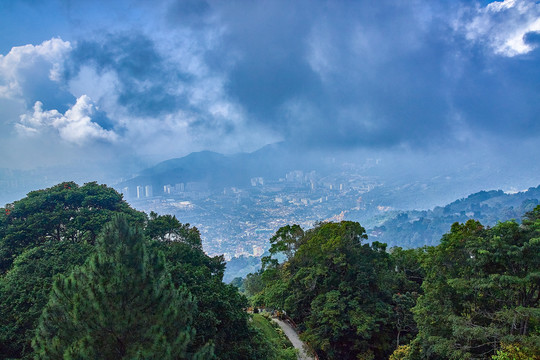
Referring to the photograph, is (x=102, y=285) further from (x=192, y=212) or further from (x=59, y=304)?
(x=192, y=212)

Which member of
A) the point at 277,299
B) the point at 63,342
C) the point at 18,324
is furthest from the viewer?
the point at 277,299

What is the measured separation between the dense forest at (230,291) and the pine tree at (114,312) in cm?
2

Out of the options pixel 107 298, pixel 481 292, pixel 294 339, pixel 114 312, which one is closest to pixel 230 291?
pixel 114 312

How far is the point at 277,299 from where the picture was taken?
63.8ft

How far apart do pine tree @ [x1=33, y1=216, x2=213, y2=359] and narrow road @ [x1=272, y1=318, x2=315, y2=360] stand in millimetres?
12132

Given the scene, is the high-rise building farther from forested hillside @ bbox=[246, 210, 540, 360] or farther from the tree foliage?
the tree foliage

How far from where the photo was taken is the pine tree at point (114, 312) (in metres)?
5.80

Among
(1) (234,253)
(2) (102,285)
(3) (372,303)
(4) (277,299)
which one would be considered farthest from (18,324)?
(1) (234,253)

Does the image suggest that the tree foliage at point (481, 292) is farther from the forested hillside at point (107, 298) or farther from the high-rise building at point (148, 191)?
the high-rise building at point (148, 191)

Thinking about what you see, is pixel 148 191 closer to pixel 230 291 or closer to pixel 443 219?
pixel 443 219

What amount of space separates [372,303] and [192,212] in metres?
156

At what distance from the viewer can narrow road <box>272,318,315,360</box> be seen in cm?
1667

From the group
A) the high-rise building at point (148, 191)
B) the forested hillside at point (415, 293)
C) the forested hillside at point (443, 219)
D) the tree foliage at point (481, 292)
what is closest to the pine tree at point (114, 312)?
the forested hillside at point (415, 293)

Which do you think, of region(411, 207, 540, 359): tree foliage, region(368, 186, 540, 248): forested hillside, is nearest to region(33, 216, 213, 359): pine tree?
region(411, 207, 540, 359): tree foliage
